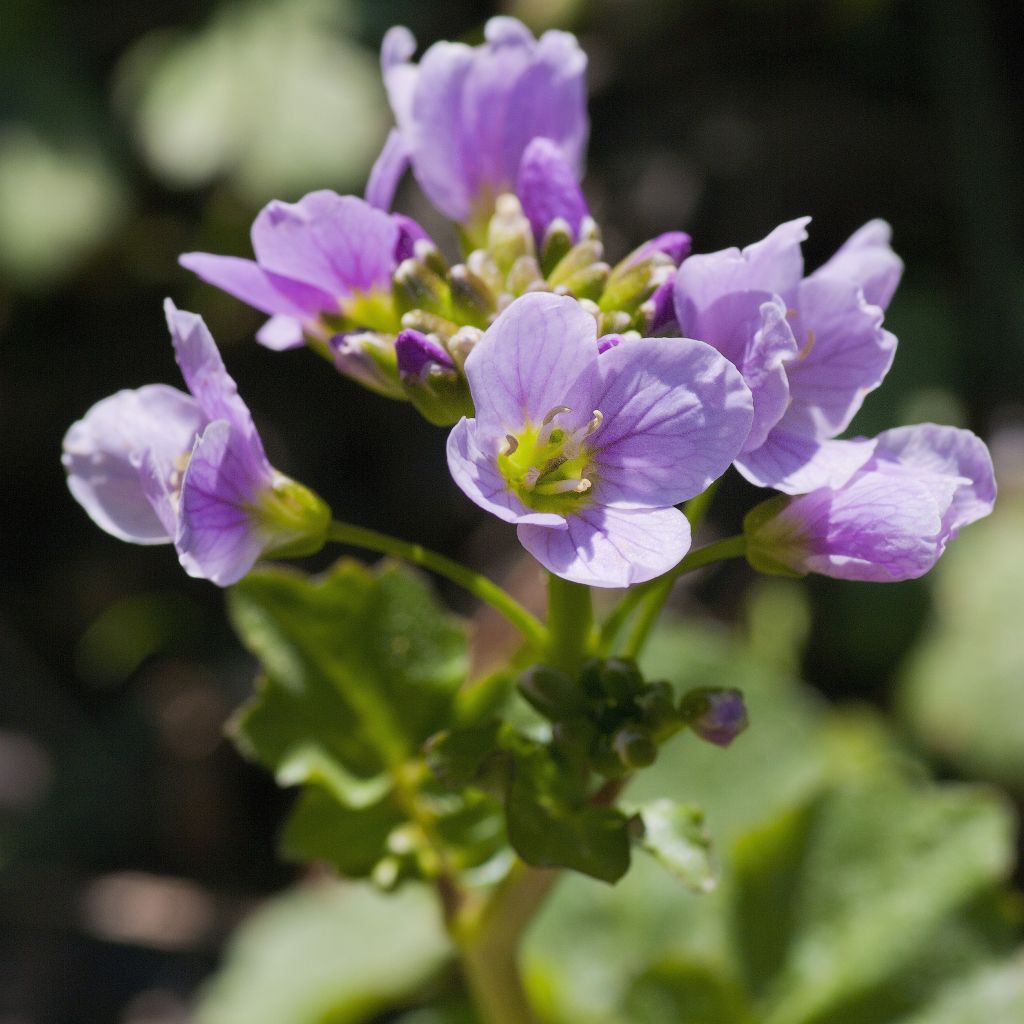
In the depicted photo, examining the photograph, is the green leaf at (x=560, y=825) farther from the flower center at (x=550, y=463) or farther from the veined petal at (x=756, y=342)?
the veined petal at (x=756, y=342)

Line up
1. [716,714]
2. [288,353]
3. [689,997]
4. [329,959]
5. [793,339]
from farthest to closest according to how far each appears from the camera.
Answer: [288,353] < [329,959] < [689,997] < [716,714] < [793,339]

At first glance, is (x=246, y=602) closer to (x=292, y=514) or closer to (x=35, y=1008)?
(x=292, y=514)

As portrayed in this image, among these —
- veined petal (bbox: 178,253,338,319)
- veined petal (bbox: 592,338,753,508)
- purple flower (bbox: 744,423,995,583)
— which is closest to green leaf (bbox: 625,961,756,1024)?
purple flower (bbox: 744,423,995,583)

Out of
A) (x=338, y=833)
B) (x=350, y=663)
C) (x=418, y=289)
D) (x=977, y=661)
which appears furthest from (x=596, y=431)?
(x=977, y=661)

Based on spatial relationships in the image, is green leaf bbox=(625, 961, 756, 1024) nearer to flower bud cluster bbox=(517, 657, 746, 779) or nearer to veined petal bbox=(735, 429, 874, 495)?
flower bud cluster bbox=(517, 657, 746, 779)

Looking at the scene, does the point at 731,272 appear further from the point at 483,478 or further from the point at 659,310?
the point at 483,478

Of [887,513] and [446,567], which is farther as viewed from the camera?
[446,567]

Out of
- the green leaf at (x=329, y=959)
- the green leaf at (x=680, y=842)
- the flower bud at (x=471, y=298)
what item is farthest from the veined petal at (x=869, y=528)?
the green leaf at (x=329, y=959)
